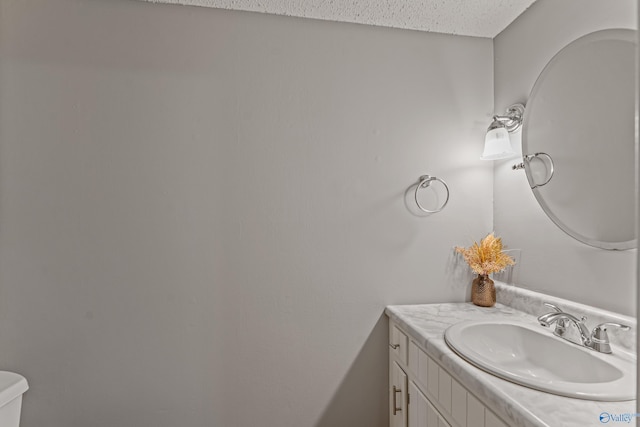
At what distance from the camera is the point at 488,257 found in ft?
5.41

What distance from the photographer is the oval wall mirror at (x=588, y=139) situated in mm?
1123

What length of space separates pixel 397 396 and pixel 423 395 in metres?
0.29

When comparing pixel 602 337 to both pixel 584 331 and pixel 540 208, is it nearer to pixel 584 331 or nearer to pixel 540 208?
pixel 584 331

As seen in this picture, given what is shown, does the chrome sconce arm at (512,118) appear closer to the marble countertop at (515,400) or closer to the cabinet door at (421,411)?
the marble countertop at (515,400)

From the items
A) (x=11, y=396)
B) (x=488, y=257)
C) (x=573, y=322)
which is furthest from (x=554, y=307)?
(x=11, y=396)

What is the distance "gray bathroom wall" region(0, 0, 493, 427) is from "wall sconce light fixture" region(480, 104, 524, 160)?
0.17 metres

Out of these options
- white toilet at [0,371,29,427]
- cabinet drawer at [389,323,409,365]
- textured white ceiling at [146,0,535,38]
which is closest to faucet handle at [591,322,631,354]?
cabinet drawer at [389,323,409,365]

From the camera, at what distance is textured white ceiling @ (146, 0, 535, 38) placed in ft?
5.17

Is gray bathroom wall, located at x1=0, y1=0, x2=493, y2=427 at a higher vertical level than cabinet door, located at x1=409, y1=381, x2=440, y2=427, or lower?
higher

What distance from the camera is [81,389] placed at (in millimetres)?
1512

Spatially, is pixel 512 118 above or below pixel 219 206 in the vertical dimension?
above

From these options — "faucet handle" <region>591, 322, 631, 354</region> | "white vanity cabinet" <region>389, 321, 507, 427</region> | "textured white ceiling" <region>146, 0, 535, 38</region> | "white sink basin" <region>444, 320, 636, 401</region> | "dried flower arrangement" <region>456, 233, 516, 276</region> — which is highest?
"textured white ceiling" <region>146, 0, 535, 38</region>

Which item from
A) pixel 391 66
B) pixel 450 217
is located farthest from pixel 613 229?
pixel 391 66

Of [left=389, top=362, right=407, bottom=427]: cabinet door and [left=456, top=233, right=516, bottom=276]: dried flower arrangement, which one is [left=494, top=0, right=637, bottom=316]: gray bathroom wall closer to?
[left=456, top=233, right=516, bottom=276]: dried flower arrangement
